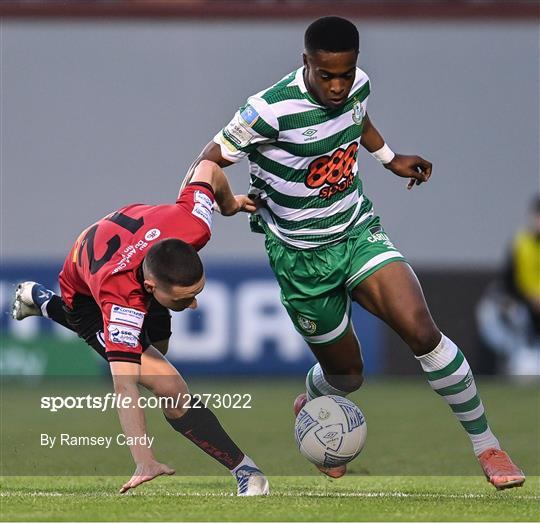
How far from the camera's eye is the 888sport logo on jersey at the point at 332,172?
7.32 metres

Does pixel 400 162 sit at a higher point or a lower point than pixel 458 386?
higher

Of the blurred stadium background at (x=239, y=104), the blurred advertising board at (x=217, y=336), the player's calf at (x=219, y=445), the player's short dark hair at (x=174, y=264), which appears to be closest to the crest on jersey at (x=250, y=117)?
the player's short dark hair at (x=174, y=264)

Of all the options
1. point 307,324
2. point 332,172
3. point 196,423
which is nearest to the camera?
point 196,423

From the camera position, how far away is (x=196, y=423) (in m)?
6.96

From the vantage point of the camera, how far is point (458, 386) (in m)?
7.20

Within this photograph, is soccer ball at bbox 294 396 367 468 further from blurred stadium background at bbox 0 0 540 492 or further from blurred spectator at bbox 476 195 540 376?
blurred spectator at bbox 476 195 540 376

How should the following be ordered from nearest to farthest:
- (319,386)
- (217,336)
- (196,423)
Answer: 1. (196,423)
2. (319,386)
3. (217,336)

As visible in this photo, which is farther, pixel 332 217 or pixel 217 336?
pixel 217 336

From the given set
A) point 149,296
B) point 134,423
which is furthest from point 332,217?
point 134,423

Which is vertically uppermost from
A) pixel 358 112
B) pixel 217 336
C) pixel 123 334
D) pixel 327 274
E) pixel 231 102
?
pixel 358 112

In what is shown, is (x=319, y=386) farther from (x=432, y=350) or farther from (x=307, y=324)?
(x=432, y=350)

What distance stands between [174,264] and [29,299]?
2.12 m

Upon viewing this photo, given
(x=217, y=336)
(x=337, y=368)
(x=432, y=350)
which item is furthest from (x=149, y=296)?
(x=217, y=336)

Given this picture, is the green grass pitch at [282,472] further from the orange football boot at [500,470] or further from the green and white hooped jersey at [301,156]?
the green and white hooped jersey at [301,156]
